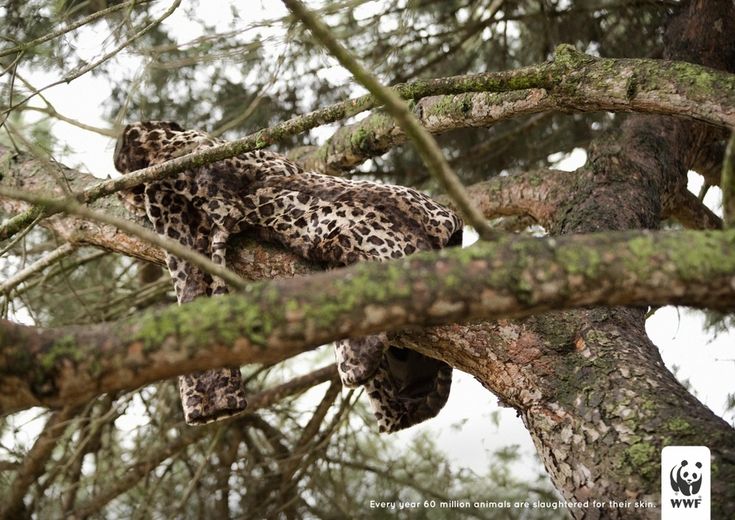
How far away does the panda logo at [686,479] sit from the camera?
261 cm

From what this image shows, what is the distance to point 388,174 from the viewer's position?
237 inches

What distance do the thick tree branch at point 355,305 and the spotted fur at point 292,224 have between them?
136 centimetres

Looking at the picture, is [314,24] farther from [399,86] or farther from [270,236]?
[270,236]

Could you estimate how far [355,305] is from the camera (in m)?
1.93

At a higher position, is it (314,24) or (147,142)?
(147,142)

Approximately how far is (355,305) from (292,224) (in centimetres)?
164

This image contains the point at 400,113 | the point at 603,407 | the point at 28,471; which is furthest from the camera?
the point at 28,471

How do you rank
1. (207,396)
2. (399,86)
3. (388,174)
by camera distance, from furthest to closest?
(388,174)
(207,396)
(399,86)

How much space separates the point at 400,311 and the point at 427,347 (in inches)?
56.5

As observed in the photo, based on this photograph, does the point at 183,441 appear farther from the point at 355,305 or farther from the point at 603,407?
the point at 355,305

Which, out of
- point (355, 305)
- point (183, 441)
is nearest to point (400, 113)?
point (355, 305)

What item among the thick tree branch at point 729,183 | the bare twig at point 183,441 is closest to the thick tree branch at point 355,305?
the thick tree branch at point 729,183

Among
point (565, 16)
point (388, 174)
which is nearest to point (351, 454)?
point (388, 174)

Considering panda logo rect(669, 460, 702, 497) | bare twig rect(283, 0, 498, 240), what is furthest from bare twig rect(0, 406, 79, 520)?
bare twig rect(283, 0, 498, 240)
